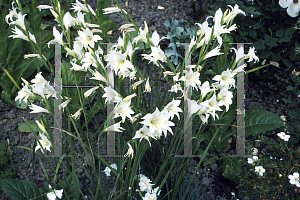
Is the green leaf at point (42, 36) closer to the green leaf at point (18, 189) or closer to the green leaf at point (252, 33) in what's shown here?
the green leaf at point (18, 189)

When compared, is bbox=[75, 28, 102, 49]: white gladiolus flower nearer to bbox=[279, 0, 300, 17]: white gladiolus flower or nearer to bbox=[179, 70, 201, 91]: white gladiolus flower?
bbox=[179, 70, 201, 91]: white gladiolus flower

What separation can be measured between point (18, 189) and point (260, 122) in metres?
1.71

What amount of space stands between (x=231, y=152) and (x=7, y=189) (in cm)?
160

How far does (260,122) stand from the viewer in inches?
83.8

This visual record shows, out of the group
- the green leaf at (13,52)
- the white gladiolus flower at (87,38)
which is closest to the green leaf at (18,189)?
the white gladiolus flower at (87,38)

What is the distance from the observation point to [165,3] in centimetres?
313

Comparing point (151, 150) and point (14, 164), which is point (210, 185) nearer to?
point (151, 150)

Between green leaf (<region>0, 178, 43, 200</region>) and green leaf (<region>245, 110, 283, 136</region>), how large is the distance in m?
1.52

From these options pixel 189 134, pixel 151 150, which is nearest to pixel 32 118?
pixel 151 150

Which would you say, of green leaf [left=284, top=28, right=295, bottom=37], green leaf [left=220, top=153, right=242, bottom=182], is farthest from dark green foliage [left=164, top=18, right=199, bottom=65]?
green leaf [left=220, top=153, right=242, bottom=182]

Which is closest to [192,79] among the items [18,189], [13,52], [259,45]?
[18,189]

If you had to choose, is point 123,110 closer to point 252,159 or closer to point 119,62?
point 119,62

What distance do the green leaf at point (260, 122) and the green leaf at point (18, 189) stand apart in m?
1.52

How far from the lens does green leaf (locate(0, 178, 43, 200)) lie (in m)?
1.66
